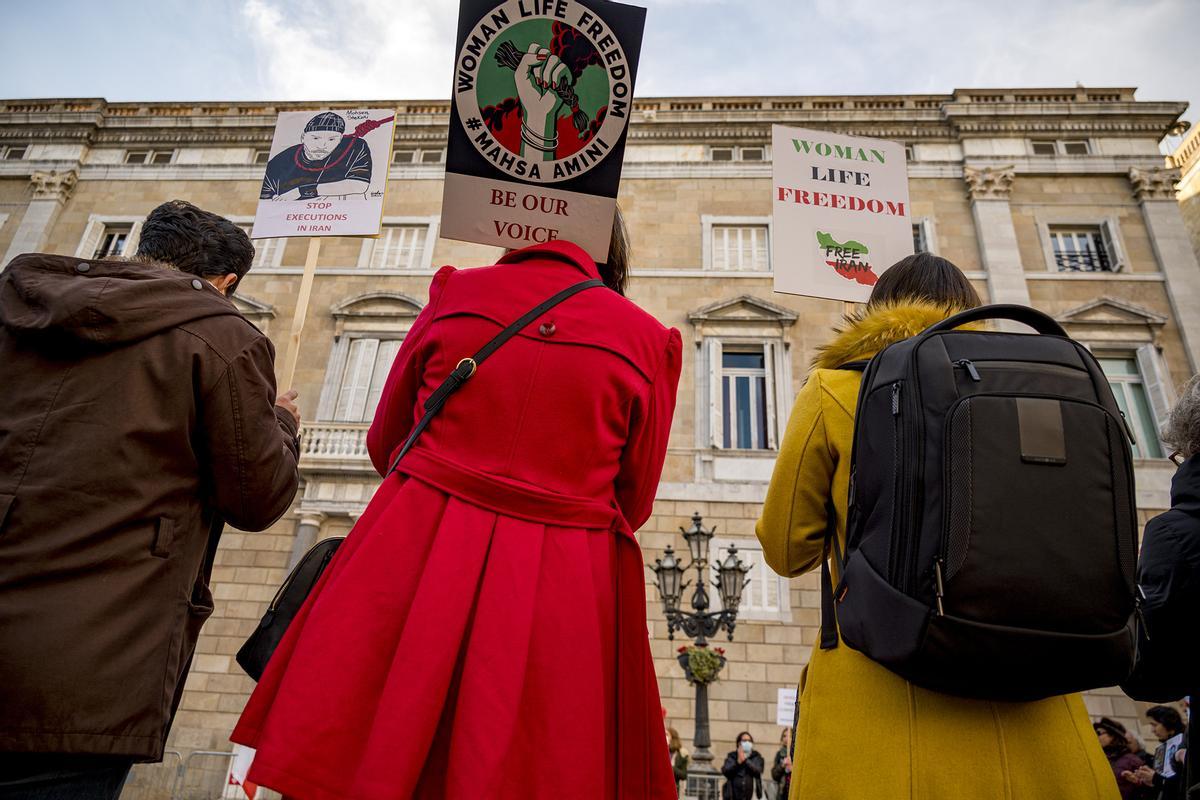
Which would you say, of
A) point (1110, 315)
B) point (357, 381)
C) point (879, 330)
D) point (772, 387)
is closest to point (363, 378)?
point (357, 381)

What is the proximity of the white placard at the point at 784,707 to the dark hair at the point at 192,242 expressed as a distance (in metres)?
10.3

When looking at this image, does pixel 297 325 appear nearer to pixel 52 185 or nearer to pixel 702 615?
pixel 702 615

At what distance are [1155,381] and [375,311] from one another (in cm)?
1549

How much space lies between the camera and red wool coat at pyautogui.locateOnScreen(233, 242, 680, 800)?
137 cm

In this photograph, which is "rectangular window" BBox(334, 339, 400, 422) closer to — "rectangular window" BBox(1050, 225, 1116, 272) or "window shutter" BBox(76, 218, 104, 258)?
"window shutter" BBox(76, 218, 104, 258)

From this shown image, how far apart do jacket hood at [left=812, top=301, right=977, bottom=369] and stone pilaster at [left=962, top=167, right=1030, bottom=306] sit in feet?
45.3

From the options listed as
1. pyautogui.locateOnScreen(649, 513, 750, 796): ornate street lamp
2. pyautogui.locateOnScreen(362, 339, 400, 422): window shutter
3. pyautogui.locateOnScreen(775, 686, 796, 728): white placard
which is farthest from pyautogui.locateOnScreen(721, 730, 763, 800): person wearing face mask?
pyautogui.locateOnScreen(362, 339, 400, 422): window shutter

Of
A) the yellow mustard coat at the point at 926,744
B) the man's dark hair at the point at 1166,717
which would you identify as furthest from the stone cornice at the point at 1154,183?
the yellow mustard coat at the point at 926,744

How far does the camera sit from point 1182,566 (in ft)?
6.59

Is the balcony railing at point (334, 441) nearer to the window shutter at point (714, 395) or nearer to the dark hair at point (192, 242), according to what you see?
the window shutter at point (714, 395)

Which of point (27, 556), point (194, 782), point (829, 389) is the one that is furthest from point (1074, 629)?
point (194, 782)

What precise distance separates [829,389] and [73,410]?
6.40 feet

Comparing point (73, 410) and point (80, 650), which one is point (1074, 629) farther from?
point (73, 410)

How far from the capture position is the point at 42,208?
54.6 ft
